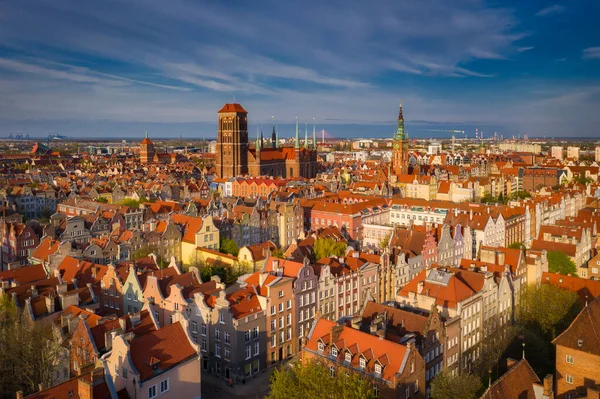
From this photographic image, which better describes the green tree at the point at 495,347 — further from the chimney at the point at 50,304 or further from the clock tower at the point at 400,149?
the clock tower at the point at 400,149

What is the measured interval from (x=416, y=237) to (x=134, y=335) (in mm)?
38122

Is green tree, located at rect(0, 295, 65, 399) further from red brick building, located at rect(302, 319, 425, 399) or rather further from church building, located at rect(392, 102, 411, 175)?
church building, located at rect(392, 102, 411, 175)

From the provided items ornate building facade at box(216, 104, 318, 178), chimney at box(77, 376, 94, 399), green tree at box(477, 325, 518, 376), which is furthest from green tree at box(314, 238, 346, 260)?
ornate building facade at box(216, 104, 318, 178)

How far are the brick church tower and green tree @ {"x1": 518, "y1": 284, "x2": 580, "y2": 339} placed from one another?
109733 mm

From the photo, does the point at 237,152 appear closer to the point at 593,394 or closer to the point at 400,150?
the point at 400,150

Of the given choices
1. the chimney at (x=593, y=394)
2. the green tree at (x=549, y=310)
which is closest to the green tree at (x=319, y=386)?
the chimney at (x=593, y=394)

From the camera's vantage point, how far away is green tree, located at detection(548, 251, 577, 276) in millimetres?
60566

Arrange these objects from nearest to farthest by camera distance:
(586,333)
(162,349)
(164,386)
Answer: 1. (164,386)
2. (162,349)
3. (586,333)

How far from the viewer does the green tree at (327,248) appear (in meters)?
59.5

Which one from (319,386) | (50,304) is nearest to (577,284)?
(319,386)

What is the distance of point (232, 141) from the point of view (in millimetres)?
149625

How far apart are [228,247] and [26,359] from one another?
34357 mm

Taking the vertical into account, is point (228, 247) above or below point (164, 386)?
above

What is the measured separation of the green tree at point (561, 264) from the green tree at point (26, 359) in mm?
53220
